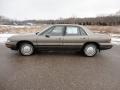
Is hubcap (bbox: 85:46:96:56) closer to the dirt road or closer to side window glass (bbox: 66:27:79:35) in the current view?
side window glass (bbox: 66:27:79:35)

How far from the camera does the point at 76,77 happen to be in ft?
15.4

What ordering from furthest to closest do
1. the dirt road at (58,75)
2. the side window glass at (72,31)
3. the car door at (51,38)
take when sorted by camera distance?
the side window glass at (72,31) → the car door at (51,38) → the dirt road at (58,75)

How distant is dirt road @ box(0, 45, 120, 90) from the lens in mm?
4051

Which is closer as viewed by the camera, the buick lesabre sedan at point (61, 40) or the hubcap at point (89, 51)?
the buick lesabre sedan at point (61, 40)

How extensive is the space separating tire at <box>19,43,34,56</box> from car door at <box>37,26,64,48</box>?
1.52 ft

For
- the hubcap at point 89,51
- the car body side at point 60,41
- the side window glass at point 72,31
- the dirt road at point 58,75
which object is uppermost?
the side window glass at point 72,31

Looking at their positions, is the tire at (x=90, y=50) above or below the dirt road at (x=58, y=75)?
above

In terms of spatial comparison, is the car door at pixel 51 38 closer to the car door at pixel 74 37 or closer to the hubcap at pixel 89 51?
the car door at pixel 74 37

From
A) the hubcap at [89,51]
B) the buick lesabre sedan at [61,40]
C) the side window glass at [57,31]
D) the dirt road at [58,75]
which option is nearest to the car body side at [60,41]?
the buick lesabre sedan at [61,40]

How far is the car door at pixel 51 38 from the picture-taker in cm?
730

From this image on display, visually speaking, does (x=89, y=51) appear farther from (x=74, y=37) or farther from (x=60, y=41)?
(x=60, y=41)

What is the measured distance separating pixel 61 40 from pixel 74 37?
0.63 metres

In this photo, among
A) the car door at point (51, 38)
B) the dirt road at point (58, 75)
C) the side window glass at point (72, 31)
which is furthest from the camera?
the side window glass at point (72, 31)

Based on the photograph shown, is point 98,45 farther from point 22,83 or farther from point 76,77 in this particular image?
point 22,83
